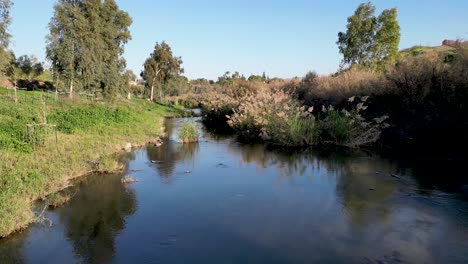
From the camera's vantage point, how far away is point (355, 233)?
22.9ft

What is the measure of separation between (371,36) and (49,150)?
26.0 m

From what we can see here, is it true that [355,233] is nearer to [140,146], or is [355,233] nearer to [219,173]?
[219,173]

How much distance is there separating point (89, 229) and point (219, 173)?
5.38 metres

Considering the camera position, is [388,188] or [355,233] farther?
[388,188]

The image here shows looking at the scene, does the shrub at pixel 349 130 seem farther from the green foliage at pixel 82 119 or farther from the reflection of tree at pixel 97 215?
the green foliage at pixel 82 119

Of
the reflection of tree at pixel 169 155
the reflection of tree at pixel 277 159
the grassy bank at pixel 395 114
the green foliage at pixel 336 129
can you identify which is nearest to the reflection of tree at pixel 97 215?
the reflection of tree at pixel 169 155

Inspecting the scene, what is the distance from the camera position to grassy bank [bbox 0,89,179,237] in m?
7.57

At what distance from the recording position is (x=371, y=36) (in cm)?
2972

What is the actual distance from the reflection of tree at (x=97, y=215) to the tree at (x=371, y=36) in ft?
81.3

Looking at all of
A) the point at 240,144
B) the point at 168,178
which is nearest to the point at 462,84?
the point at 240,144

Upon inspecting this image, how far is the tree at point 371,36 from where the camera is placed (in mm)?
29297

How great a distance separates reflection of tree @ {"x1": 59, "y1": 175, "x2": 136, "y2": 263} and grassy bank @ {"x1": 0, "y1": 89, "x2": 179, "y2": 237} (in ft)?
2.43

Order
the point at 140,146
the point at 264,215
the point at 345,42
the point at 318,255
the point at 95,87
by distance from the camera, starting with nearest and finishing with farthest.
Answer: the point at 318,255, the point at 264,215, the point at 140,146, the point at 95,87, the point at 345,42

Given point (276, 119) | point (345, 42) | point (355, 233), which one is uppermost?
point (345, 42)
